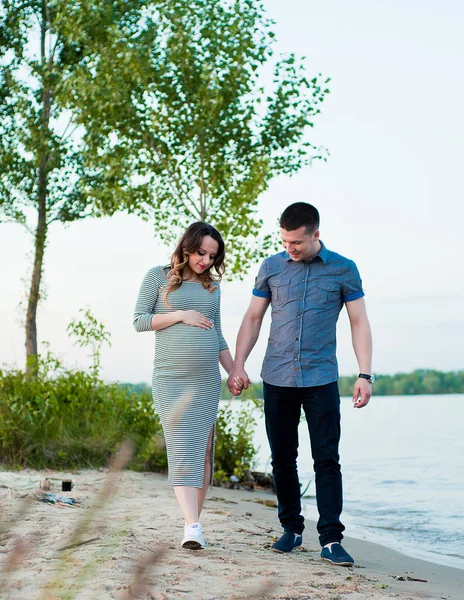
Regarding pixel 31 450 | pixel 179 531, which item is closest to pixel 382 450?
pixel 31 450

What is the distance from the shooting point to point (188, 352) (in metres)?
4.34

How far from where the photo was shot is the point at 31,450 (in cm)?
810

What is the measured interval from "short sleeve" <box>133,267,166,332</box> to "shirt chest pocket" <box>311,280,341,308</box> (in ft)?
2.82

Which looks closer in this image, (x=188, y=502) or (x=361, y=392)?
(x=188, y=502)

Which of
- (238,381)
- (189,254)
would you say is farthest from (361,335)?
(189,254)

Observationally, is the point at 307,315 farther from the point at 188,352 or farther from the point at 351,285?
the point at 188,352

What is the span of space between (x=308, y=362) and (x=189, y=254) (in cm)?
90

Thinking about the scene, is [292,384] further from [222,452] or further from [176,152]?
[176,152]

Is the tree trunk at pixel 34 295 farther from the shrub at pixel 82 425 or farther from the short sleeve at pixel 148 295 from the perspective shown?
the short sleeve at pixel 148 295

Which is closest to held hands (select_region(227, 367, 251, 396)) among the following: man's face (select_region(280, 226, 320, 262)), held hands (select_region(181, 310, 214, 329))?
held hands (select_region(181, 310, 214, 329))

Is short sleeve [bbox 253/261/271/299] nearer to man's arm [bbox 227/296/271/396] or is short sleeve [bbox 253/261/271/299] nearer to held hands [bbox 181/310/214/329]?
man's arm [bbox 227/296/271/396]

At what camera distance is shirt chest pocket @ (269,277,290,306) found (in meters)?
4.52

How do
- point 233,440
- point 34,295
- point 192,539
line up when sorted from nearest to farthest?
point 192,539 → point 233,440 → point 34,295

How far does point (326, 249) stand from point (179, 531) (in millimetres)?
1921
